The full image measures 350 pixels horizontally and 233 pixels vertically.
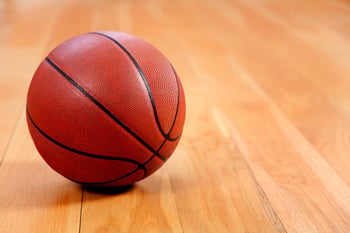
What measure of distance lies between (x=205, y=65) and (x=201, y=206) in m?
1.32

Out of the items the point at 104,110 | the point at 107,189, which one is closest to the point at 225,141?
the point at 107,189

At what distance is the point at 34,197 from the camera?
54.2 inches

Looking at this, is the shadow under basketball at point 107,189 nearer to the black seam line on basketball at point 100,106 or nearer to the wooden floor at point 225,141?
the wooden floor at point 225,141

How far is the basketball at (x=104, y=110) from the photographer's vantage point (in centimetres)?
119

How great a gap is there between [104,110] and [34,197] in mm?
386

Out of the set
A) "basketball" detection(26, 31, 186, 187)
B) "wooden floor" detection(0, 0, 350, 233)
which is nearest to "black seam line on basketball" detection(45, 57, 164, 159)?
"basketball" detection(26, 31, 186, 187)

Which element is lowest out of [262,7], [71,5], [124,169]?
[71,5]

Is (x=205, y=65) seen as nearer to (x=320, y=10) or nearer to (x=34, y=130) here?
(x=34, y=130)

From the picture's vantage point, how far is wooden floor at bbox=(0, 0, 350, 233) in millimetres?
1301

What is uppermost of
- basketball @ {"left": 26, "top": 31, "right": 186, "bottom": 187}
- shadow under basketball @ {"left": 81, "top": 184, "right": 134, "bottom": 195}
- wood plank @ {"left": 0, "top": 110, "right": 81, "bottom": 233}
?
basketball @ {"left": 26, "top": 31, "right": 186, "bottom": 187}

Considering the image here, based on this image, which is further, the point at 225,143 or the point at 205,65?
the point at 205,65

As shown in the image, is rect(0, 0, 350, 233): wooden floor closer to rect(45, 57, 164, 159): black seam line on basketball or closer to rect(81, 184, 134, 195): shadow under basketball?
rect(81, 184, 134, 195): shadow under basketball

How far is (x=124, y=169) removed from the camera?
1.25 metres

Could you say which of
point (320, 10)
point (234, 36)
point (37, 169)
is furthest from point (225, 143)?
point (320, 10)
